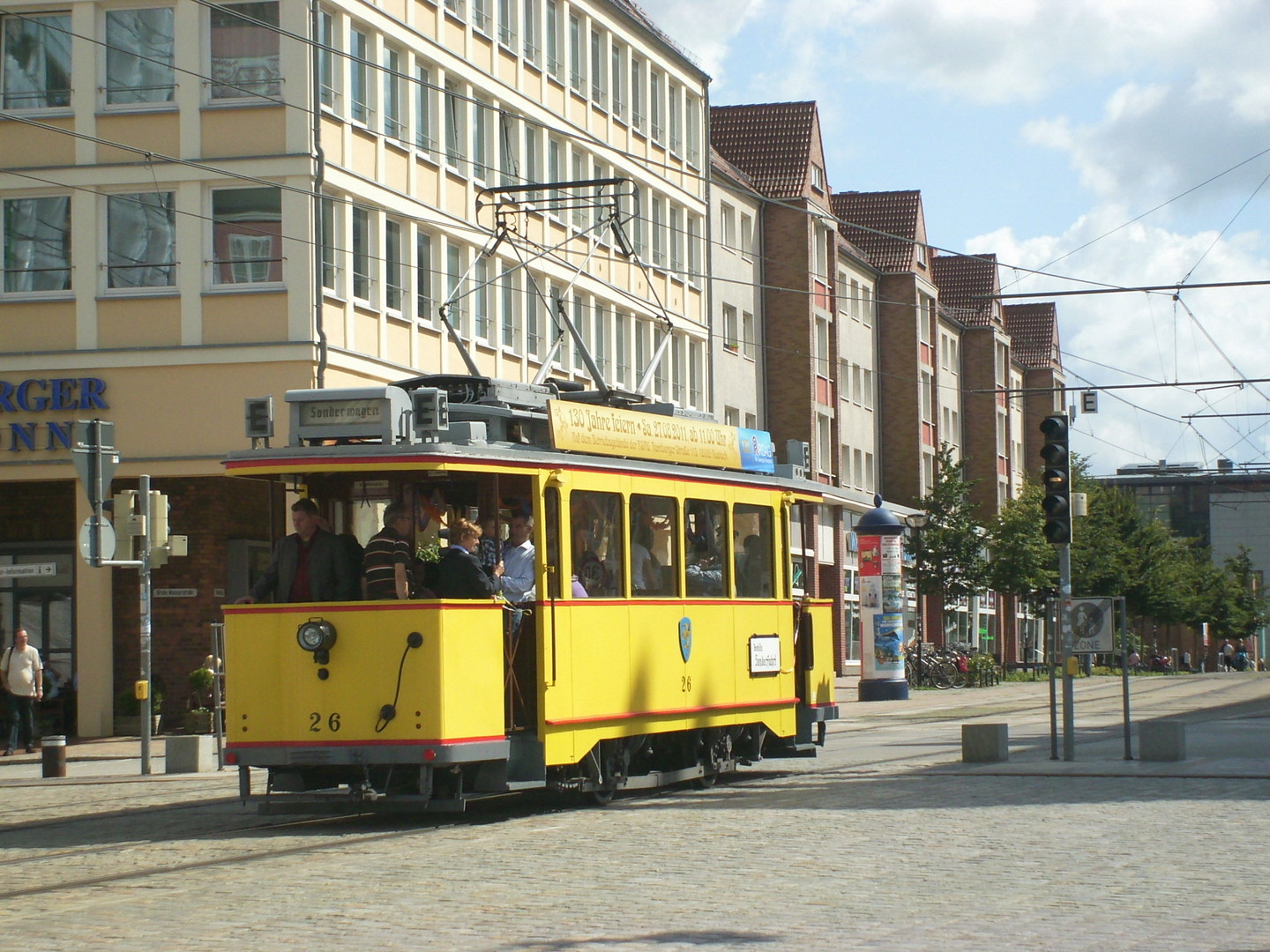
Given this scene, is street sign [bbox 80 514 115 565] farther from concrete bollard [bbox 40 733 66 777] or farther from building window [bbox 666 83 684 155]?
building window [bbox 666 83 684 155]

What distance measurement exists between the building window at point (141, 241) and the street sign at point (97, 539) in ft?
37.5

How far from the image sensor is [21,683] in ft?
90.4

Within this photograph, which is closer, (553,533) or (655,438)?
(553,533)

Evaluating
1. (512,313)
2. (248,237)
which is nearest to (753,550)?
(248,237)

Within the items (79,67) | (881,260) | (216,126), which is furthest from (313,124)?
(881,260)

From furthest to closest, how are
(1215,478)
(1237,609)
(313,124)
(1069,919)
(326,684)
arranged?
1. (1215,478)
2. (1237,609)
3. (313,124)
4. (326,684)
5. (1069,919)

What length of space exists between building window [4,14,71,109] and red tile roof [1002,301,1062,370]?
7193 centimetres

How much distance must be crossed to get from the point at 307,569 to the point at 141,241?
19.3 meters

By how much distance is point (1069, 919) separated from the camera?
30.0 feet

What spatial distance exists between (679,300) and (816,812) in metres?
37.2

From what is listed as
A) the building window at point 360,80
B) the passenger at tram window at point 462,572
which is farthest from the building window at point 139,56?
the passenger at tram window at point 462,572

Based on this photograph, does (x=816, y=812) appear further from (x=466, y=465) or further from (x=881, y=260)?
(x=881, y=260)

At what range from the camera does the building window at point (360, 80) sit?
33.8 m

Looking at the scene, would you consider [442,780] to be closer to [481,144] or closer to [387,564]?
[387,564]
